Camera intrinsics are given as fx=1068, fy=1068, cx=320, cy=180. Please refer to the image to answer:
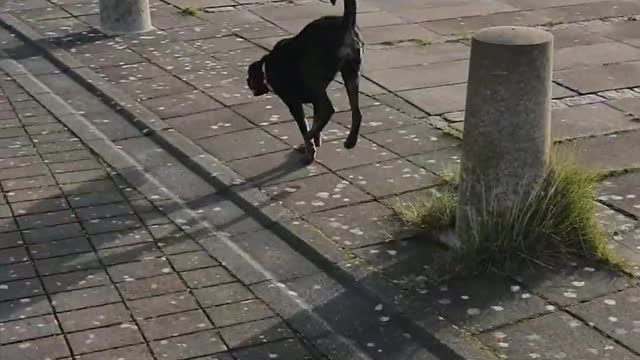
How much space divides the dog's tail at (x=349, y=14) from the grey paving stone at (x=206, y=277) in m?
1.74

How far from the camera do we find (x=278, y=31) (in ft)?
34.1

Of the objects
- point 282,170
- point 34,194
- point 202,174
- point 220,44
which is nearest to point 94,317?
point 34,194

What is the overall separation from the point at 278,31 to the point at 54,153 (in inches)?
143

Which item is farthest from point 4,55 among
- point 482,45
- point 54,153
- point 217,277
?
point 482,45

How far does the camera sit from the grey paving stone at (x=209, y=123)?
24.9ft

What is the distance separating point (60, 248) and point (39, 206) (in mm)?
667

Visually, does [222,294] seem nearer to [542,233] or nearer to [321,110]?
[542,233]

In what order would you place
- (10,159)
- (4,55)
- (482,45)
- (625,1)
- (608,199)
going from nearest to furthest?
(482,45), (608,199), (10,159), (4,55), (625,1)

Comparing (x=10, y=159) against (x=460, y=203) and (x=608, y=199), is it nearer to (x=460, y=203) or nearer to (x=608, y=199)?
(x=460, y=203)

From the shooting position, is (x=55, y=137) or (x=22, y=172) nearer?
(x=22, y=172)

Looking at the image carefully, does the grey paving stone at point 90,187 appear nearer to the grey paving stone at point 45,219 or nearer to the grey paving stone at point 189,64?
the grey paving stone at point 45,219

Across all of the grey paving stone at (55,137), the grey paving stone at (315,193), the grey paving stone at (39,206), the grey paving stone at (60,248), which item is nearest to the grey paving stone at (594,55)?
the grey paving stone at (315,193)

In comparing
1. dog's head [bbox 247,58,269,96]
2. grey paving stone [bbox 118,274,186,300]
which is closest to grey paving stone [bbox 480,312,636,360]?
grey paving stone [bbox 118,274,186,300]

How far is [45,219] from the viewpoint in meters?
6.17
